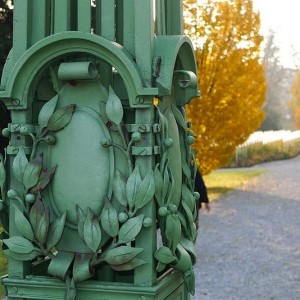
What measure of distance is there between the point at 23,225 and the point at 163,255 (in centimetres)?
46

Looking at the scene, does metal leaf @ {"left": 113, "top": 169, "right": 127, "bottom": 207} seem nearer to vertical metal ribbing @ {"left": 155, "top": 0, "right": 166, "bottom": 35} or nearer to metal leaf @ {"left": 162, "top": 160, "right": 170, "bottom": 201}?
metal leaf @ {"left": 162, "top": 160, "right": 170, "bottom": 201}

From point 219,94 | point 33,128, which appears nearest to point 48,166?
point 33,128

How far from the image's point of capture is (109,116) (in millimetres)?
1946

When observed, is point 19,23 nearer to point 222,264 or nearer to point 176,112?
point 176,112

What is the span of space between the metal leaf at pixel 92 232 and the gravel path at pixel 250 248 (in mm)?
4906

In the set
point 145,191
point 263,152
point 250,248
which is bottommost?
point 250,248

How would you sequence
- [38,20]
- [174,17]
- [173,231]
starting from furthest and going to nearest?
[174,17], [38,20], [173,231]

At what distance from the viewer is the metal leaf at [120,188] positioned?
1924 millimetres

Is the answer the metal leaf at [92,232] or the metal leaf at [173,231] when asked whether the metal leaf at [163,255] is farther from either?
the metal leaf at [92,232]

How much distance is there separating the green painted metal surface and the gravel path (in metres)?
4.82

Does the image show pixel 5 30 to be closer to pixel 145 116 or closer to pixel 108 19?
pixel 108 19

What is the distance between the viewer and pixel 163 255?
196cm

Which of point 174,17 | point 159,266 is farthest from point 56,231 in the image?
point 174,17

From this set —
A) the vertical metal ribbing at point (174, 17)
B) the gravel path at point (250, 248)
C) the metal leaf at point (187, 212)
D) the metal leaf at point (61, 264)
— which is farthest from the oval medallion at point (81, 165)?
the gravel path at point (250, 248)
